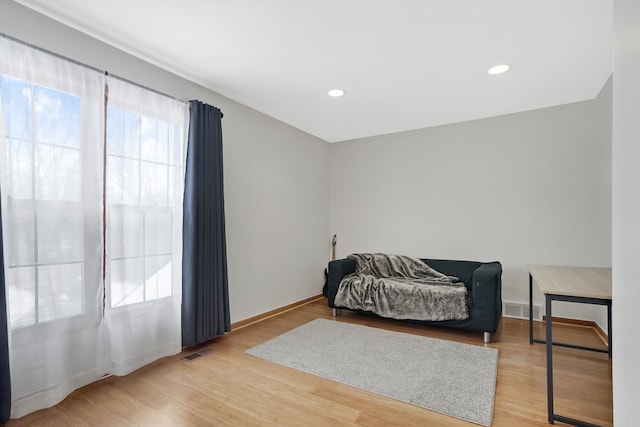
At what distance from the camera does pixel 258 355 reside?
8.85 ft

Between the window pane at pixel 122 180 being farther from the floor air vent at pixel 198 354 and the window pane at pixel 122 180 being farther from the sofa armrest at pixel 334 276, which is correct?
the sofa armrest at pixel 334 276

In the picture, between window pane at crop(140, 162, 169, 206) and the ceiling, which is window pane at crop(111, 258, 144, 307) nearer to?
window pane at crop(140, 162, 169, 206)

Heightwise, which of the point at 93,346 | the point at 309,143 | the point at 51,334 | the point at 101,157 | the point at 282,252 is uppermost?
the point at 309,143

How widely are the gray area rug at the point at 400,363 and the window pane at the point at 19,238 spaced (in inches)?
68.4

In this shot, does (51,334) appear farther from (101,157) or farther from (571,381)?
(571,381)

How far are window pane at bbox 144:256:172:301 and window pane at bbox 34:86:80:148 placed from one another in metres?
1.02

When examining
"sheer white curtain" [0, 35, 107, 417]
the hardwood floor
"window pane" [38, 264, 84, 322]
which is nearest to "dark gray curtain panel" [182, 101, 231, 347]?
the hardwood floor

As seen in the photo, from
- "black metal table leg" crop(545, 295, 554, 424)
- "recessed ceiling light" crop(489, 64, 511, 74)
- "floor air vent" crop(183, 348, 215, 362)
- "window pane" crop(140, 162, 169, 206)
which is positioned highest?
"recessed ceiling light" crop(489, 64, 511, 74)

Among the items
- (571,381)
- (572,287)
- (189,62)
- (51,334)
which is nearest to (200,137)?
(189,62)

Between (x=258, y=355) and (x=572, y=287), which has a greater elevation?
(x=572, y=287)

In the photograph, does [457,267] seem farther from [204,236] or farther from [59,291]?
[59,291]

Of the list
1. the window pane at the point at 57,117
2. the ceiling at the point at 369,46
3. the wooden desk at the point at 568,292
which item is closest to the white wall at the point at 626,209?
the wooden desk at the point at 568,292

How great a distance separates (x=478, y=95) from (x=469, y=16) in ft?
4.78

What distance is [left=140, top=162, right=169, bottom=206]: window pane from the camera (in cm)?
250
